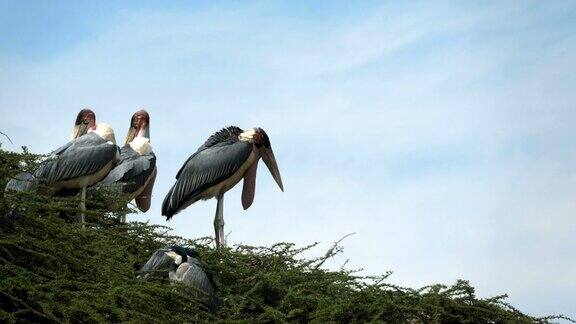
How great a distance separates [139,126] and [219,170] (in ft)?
8.77

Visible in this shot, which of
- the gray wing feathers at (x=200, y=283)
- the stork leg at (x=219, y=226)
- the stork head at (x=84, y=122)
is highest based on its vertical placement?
the stork head at (x=84, y=122)

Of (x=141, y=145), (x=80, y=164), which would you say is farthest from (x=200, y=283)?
(x=141, y=145)

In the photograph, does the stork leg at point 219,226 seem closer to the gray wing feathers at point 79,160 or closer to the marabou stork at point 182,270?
the gray wing feathers at point 79,160

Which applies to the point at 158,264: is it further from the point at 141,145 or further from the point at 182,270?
the point at 141,145

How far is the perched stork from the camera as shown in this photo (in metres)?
14.4

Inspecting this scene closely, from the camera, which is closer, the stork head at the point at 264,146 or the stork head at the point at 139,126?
the stork head at the point at 264,146

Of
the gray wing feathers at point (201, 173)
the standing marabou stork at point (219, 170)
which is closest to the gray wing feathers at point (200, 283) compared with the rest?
the standing marabou stork at point (219, 170)

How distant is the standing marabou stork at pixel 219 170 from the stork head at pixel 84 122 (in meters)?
2.58

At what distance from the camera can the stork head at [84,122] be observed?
17938mm

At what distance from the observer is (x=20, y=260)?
10102 mm

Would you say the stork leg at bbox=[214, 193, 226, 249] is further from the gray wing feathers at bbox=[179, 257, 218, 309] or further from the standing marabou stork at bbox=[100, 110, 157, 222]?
the gray wing feathers at bbox=[179, 257, 218, 309]

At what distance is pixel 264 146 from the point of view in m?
16.4

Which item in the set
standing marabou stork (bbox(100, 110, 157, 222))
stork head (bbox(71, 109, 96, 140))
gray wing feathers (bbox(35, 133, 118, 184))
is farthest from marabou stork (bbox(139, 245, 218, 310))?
stork head (bbox(71, 109, 96, 140))

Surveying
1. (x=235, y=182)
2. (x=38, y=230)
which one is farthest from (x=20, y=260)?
(x=235, y=182)
